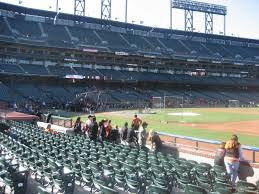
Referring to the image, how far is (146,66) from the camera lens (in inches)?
3179

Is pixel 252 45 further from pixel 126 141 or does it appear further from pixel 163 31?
pixel 126 141

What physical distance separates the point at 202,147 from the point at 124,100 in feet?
156

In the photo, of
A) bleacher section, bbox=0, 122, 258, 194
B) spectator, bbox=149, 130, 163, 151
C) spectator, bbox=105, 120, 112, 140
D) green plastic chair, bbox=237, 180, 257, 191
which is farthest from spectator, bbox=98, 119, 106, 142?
green plastic chair, bbox=237, 180, 257, 191

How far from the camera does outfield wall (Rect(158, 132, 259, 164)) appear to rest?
50.6ft

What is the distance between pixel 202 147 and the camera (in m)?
17.8

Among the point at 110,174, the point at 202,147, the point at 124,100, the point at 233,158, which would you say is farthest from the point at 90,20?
the point at 110,174

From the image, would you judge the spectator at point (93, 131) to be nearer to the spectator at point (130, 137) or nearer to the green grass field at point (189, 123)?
the spectator at point (130, 137)

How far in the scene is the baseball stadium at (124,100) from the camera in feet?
40.1

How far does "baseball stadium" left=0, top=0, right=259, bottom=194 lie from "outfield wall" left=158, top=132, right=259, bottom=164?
51 mm

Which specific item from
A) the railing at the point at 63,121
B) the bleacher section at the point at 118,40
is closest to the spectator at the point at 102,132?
the railing at the point at 63,121

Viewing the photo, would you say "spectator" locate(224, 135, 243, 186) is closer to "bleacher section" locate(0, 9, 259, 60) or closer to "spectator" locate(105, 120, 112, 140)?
"spectator" locate(105, 120, 112, 140)

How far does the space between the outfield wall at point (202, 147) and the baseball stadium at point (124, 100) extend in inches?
2.0

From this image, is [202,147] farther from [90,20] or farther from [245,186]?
[90,20]

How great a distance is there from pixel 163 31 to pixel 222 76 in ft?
59.3
